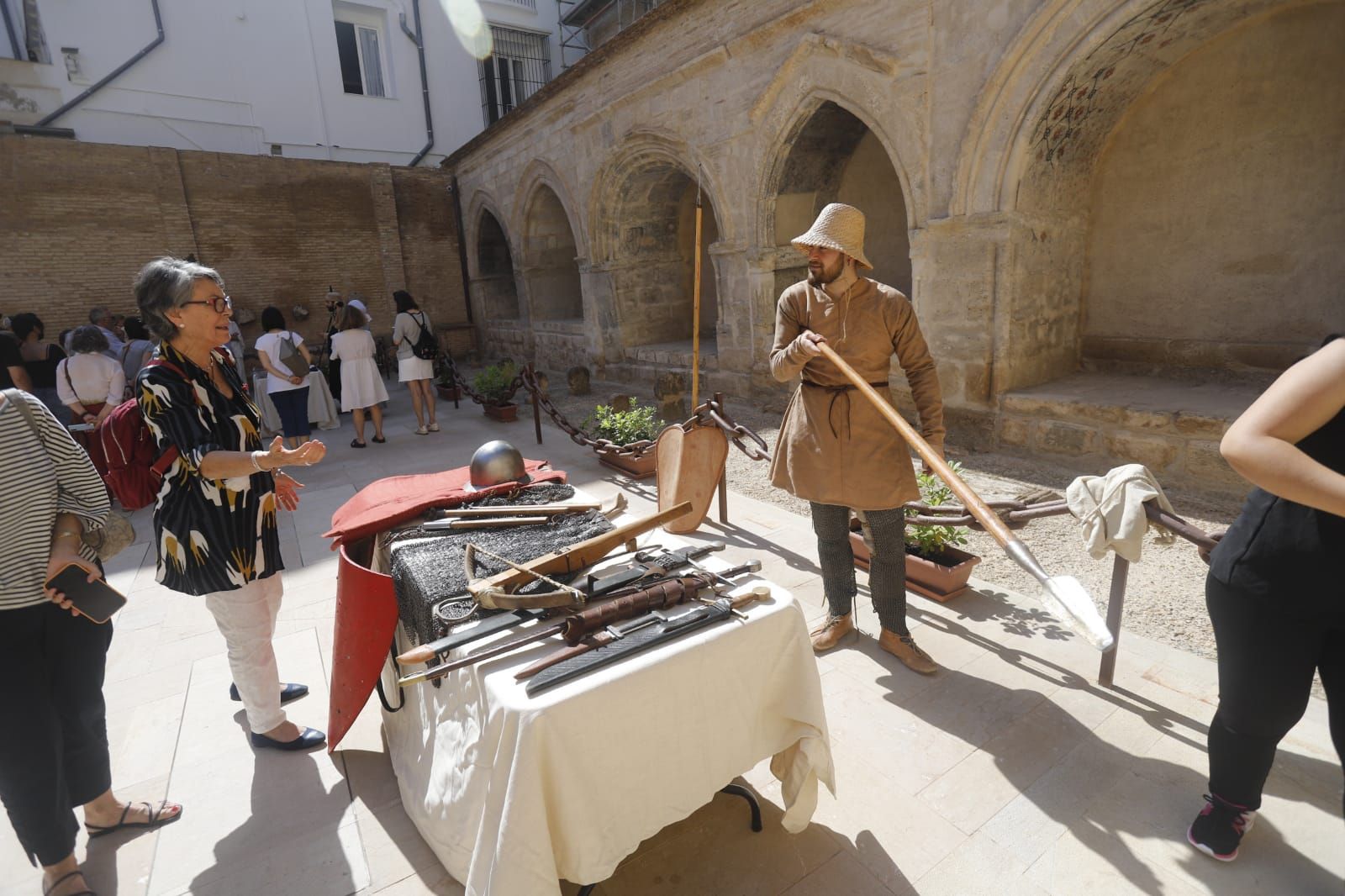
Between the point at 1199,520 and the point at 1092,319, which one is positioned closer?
the point at 1199,520

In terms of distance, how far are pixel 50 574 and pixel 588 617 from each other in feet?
5.17

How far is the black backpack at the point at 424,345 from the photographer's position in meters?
8.25

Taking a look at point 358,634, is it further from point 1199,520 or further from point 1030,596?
point 1199,520

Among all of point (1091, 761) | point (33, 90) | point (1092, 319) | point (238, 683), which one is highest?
point (33, 90)

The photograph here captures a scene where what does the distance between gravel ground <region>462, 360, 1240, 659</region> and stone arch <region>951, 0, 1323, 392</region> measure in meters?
0.95

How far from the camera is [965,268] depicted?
618 centimetres

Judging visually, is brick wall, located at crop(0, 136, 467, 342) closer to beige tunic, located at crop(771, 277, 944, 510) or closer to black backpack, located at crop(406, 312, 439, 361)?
black backpack, located at crop(406, 312, 439, 361)

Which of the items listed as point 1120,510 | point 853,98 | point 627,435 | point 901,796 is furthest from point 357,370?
→ point 1120,510

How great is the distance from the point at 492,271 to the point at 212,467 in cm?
1516

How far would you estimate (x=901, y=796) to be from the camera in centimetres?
233

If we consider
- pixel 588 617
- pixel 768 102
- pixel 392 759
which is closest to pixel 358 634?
pixel 392 759

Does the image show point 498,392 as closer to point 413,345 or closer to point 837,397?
point 413,345

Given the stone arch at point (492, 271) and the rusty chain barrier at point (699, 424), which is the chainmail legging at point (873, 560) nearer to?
the rusty chain barrier at point (699, 424)

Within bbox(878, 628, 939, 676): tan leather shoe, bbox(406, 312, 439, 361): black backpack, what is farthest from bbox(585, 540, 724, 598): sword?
bbox(406, 312, 439, 361): black backpack
